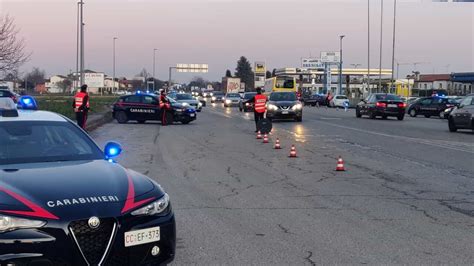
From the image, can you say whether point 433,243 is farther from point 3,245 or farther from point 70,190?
point 3,245

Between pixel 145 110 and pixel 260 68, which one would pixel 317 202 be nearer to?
pixel 145 110

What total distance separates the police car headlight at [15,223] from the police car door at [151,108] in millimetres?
25118

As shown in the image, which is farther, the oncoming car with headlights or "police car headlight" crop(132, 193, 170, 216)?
the oncoming car with headlights

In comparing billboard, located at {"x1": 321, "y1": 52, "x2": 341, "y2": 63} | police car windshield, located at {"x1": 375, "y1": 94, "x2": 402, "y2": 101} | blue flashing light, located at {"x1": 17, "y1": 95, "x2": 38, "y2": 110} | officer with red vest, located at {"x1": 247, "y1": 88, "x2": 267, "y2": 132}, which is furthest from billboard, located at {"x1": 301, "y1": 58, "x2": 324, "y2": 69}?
blue flashing light, located at {"x1": 17, "y1": 95, "x2": 38, "y2": 110}

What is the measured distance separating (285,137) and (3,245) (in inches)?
665

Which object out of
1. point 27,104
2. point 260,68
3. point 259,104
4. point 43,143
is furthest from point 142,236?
point 260,68

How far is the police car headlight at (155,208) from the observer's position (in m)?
4.45

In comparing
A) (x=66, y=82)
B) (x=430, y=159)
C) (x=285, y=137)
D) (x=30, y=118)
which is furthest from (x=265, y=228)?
(x=66, y=82)

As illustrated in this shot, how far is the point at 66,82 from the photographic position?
420ft

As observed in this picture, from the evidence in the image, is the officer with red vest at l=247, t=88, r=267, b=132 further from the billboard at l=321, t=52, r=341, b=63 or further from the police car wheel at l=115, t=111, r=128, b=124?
the billboard at l=321, t=52, r=341, b=63

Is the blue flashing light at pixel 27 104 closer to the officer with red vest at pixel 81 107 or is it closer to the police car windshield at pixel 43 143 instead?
the police car windshield at pixel 43 143

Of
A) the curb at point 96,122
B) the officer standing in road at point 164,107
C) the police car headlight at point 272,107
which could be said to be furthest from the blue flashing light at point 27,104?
the police car headlight at point 272,107

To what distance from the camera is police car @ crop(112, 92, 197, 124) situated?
2859 cm

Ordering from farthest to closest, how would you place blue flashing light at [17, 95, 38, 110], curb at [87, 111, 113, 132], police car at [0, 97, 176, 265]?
curb at [87, 111, 113, 132] < blue flashing light at [17, 95, 38, 110] < police car at [0, 97, 176, 265]
